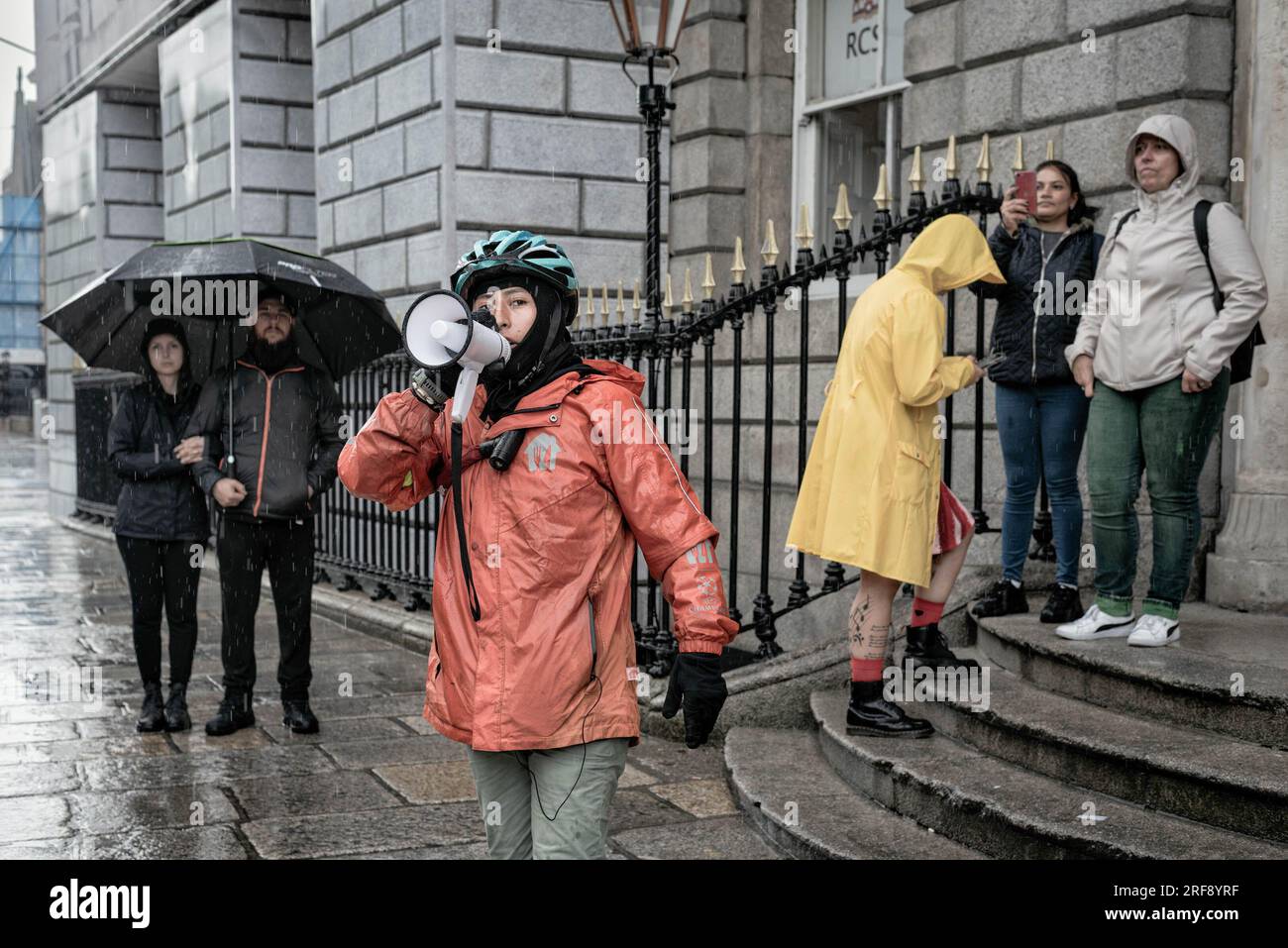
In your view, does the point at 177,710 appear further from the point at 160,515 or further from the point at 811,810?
the point at 811,810

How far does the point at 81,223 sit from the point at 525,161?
35.8 feet

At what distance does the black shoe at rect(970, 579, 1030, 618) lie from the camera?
6070 mm

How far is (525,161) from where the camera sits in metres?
10.7

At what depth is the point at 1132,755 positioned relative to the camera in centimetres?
435

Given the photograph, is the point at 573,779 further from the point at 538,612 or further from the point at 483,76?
the point at 483,76

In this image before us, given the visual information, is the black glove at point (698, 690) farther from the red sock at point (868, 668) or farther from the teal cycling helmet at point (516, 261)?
the red sock at point (868, 668)

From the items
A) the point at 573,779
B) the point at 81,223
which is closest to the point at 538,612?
the point at 573,779

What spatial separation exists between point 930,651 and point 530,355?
284 cm

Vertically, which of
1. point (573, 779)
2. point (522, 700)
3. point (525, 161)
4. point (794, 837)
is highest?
point (525, 161)

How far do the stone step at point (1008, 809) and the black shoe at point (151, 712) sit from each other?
3123mm

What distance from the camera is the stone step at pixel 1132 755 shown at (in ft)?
13.3

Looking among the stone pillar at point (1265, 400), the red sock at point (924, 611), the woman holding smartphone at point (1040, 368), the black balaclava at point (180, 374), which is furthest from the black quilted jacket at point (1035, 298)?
the black balaclava at point (180, 374)
